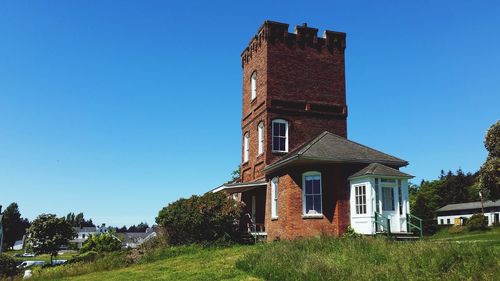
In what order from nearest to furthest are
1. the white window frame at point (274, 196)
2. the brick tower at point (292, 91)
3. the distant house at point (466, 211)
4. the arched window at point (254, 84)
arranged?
the white window frame at point (274, 196) → the brick tower at point (292, 91) → the arched window at point (254, 84) → the distant house at point (466, 211)

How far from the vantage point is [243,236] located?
77.3ft

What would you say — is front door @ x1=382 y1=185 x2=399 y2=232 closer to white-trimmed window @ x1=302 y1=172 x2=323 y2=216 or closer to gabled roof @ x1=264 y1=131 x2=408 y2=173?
gabled roof @ x1=264 y1=131 x2=408 y2=173

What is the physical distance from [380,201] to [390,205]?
0.73 metres

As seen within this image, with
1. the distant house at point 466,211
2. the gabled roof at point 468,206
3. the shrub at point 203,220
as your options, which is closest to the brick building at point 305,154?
the shrub at point 203,220

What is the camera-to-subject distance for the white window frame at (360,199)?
20.2 meters

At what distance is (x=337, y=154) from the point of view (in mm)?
21219

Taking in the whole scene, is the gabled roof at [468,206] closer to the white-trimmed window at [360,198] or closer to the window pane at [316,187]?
the white-trimmed window at [360,198]

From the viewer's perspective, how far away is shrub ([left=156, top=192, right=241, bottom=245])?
22.2 m

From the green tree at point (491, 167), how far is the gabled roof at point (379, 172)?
18515mm

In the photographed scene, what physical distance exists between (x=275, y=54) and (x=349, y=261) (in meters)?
17.2

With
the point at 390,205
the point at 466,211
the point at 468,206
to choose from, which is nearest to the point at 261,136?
the point at 390,205

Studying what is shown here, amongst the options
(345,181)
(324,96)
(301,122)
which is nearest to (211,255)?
(345,181)

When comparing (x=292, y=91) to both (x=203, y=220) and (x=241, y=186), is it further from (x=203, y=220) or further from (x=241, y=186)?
(x=203, y=220)

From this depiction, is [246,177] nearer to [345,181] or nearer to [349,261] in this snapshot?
[345,181]
